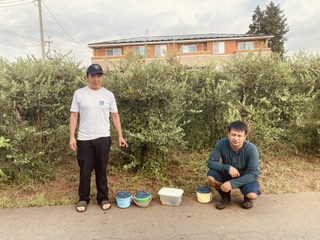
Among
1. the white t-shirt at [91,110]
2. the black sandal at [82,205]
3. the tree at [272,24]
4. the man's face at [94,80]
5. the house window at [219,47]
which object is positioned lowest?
the black sandal at [82,205]

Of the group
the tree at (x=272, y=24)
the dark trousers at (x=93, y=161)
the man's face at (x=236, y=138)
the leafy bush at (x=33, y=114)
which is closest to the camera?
the man's face at (x=236, y=138)

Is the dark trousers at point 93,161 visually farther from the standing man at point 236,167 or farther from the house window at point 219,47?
the house window at point 219,47

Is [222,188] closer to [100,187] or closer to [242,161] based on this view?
→ [242,161]

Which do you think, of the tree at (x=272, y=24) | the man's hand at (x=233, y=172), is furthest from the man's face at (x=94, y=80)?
the tree at (x=272, y=24)

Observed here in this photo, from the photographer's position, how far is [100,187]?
10.6ft

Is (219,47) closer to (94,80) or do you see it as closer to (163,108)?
(163,108)

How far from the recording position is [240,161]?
10.1ft

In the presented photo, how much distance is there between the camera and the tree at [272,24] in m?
35.3

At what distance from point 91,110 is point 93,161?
67cm

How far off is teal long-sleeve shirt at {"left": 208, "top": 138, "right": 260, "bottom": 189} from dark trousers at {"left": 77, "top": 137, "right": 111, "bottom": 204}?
4.46ft

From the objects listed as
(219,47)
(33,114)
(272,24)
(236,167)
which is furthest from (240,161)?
(272,24)

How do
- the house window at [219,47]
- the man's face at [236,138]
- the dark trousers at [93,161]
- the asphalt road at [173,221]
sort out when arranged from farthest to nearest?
the house window at [219,47] < the dark trousers at [93,161] < the man's face at [236,138] < the asphalt road at [173,221]

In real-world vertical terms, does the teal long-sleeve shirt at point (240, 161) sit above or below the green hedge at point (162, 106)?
below

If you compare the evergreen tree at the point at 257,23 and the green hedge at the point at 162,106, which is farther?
the evergreen tree at the point at 257,23
